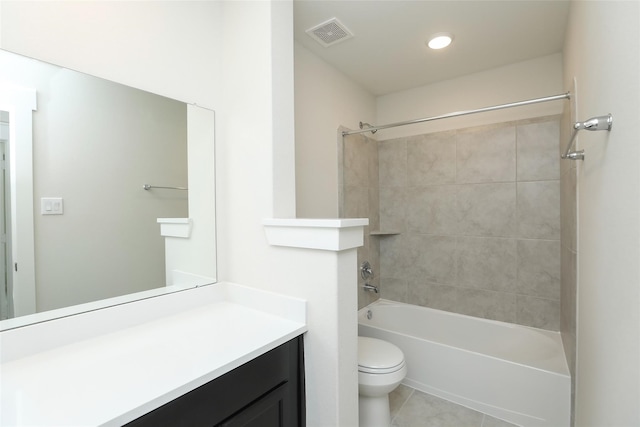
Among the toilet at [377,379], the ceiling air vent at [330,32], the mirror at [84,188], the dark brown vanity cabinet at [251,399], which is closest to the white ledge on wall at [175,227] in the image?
the mirror at [84,188]

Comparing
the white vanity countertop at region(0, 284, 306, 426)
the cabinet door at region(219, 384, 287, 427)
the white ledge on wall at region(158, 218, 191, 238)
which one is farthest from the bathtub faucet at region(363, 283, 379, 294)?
the white ledge on wall at region(158, 218, 191, 238)

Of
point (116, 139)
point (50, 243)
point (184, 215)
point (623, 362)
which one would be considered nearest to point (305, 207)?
point (184, 215)

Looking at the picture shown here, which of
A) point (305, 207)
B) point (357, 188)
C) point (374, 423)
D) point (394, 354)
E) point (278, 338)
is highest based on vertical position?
point (357, 188)

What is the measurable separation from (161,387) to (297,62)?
6.57 feet

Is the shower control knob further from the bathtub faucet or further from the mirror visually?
the mirror

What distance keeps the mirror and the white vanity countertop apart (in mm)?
189

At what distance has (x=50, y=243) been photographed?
105 centimetres

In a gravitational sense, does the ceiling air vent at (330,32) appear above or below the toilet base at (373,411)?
above

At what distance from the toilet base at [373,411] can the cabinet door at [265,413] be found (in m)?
0.72

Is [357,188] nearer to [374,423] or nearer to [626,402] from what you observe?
→ [374,423]

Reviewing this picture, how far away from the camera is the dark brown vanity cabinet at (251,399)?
0.78m

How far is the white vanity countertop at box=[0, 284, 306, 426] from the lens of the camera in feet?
2.23

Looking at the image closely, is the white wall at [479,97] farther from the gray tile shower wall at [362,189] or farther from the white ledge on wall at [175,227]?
the white ledge on wall at [175,227]

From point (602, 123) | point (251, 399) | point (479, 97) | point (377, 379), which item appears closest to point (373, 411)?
point (377, 379)
